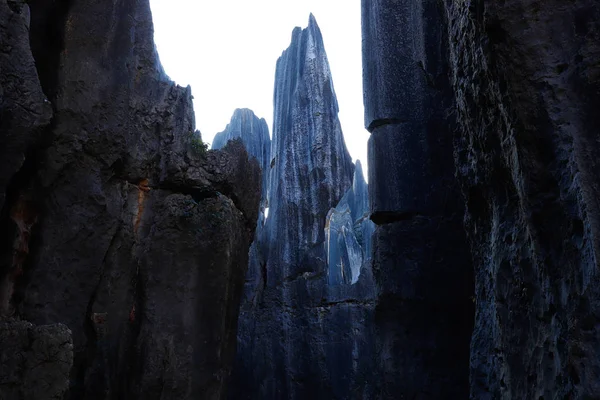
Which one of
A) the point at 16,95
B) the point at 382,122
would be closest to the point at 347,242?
the point at 382,122

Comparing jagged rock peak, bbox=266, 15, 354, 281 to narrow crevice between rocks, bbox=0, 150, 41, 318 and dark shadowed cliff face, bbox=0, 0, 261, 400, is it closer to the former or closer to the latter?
dark shadowed cliff face, bbox=0, 0, 261, 400

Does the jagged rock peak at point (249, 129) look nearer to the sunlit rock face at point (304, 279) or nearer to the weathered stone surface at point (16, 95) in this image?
the sunlit rock face at point (304, 279)

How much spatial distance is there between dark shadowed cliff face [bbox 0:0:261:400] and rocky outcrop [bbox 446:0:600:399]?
4.04 metres

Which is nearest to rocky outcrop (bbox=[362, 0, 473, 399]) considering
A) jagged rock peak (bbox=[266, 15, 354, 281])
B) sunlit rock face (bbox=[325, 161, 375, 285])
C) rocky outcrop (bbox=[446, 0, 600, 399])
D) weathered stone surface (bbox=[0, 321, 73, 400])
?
rocky outcrop (bbox=[446, 0, 600, 399])

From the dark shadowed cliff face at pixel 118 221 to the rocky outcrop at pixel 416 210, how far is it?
2.08 m

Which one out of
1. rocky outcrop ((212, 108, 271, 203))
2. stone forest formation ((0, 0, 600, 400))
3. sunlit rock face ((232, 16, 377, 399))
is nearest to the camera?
stone forest formation ((0, 0, 600, 400))

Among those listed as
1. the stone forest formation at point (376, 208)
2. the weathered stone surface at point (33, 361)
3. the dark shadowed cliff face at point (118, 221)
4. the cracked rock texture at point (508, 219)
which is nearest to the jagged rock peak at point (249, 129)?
the stone forest formation at point (376, 208)

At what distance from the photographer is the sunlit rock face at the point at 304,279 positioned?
14.5 m

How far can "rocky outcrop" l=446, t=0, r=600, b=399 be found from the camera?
265 centimetres

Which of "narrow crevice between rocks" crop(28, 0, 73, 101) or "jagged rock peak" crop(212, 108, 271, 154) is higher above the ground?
"jagged rock peak" crop(212, 108, 271, 154)

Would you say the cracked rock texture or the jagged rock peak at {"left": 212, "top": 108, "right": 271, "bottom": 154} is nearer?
the cracked rock texture

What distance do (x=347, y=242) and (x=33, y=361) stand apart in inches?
723

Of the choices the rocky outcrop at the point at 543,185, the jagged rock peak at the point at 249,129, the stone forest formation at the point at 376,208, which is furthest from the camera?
the jagged rock peak at the point at 249,129

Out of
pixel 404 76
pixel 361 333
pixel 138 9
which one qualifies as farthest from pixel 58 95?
pixel 361 333
